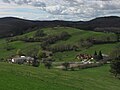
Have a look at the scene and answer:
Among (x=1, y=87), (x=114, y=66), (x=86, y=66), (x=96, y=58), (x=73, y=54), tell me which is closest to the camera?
(x=1, y=87)

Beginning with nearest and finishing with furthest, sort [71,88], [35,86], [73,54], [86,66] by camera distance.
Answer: [35,86] → [71,88] → [86,66] → [73,54]

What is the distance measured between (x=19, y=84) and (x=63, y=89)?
6087 millimetres

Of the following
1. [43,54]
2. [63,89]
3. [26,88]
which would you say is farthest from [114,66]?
[43,54]

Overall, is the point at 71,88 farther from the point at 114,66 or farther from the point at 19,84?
the point at 114,66

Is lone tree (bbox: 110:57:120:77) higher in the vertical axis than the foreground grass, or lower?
lower

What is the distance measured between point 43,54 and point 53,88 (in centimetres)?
15149

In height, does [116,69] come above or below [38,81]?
below

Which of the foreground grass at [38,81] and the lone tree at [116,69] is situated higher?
the foreground grass at [38,81]

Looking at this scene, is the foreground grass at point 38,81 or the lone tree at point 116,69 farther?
the lone tree at point 116,69

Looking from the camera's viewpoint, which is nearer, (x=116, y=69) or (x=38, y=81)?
(x=38, y=81)

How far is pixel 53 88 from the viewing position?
119 feet

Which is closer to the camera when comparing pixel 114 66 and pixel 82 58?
pixel 114 66

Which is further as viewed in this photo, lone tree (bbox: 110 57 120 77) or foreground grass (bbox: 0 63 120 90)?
lone tree (bbox: 110 57 120 77)

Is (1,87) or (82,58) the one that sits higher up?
(1,87)
